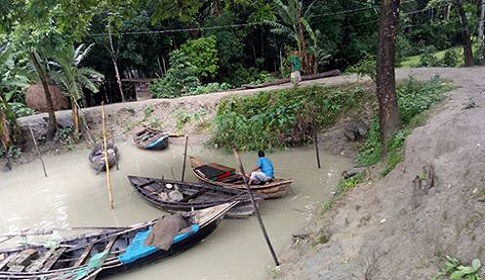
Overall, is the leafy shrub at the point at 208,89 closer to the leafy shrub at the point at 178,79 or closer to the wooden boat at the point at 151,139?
the leafy shrub at the point at 178,79

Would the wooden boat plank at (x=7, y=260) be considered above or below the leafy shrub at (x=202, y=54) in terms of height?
below

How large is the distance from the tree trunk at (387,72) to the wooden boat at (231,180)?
2458mm

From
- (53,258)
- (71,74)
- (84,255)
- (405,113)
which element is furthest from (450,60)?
(53,258)

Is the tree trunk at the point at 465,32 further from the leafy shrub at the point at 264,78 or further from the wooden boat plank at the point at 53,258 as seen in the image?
the wooden boat plank at the point at 53,258

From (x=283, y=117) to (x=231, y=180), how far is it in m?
4.06

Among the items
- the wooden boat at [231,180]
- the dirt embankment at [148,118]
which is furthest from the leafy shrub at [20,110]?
the wooden boat at [231,180]

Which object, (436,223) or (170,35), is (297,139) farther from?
(170,35)

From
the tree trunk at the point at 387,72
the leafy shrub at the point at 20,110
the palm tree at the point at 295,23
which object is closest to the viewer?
the tree trunk at the point at 387,72

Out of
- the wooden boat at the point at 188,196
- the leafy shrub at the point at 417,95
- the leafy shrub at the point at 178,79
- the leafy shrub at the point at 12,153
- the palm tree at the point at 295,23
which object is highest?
the palm tree at the point at 295,23

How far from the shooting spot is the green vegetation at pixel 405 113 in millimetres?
8766

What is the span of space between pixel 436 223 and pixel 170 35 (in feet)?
64.6

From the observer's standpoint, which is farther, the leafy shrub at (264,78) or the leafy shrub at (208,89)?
the leafy shrub at (264,78)

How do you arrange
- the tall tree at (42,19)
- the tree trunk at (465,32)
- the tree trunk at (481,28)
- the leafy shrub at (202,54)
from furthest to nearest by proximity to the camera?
the leafy shrub at (202,54)
the tree trunk at (481,28)
the tree trunk at (465,32)
the tall tree at (42,19)

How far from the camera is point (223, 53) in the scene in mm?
21156
